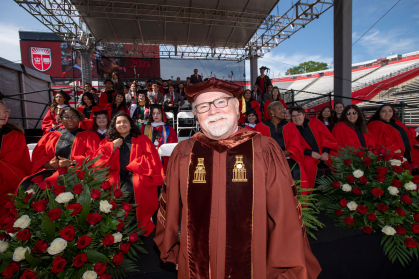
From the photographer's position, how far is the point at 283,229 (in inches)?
49.8

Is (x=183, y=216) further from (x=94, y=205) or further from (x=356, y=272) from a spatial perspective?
(x=356, y=272)

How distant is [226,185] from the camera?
4.51ft

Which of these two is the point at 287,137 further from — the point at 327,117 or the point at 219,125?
the point at 219,125

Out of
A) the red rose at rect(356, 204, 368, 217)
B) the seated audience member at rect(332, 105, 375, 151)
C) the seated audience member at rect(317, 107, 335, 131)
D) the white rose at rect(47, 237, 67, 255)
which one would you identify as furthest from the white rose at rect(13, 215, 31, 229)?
the seated audience member at rect(317, 107, 335, 131)

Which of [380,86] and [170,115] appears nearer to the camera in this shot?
[170,115]

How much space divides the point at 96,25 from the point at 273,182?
13.9 meters

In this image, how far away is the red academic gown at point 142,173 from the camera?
114 inches

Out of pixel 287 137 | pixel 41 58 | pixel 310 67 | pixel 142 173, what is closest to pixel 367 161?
pixel 287 137

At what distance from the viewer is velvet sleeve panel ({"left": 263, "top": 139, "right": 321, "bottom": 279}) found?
1.22 m

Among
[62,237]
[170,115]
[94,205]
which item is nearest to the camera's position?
[62,237]

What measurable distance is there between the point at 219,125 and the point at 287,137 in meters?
2.87

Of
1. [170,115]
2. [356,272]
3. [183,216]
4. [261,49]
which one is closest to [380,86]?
[261,49]

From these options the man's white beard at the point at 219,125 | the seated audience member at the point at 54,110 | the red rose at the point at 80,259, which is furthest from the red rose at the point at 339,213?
the seated audience member at the point at 54,110

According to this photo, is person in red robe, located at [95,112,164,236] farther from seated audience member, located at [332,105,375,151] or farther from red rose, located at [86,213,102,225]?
seated audience member, located at [332,105,375,151]
